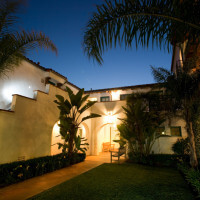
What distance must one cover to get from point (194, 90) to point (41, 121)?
8005 mm

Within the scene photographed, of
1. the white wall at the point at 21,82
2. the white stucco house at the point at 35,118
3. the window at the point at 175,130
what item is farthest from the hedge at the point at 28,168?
the window at the point at 175,130

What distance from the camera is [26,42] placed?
16.2 feet

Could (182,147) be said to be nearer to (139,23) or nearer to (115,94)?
(115,94)

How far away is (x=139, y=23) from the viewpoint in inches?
96.0

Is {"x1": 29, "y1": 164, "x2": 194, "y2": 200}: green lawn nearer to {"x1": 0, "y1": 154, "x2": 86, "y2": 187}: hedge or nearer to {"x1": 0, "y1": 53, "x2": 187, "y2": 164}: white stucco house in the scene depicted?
{"x1": 0, "y1": 154, "x2": 86, "y2": 187}: hedge

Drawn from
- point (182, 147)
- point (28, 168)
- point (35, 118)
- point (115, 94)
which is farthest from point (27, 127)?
point (115, 94)

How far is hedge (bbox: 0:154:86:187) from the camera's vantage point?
5.18 meters

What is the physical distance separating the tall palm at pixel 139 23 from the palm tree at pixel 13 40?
10.6 feet

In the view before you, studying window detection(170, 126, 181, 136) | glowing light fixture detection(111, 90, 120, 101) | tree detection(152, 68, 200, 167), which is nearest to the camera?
tree detection(152, 68, 200, 167)

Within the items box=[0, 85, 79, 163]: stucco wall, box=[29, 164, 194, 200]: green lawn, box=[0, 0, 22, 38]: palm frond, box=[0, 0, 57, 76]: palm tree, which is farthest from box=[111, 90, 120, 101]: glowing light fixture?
box=[0, 0, 22, 38]: palm frond

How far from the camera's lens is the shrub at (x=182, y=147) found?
31.5 feet

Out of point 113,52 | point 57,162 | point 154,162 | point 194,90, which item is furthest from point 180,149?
point 113,52

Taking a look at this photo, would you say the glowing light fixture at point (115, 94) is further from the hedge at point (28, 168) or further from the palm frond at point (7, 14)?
the palm frond at point (7, 14)

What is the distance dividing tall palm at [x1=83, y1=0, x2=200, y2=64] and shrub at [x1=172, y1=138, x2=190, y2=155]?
9055 mm
